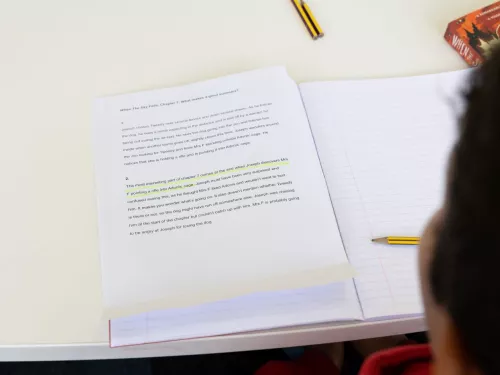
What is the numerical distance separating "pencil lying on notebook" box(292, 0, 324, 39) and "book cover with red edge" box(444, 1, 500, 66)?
0.57 feet

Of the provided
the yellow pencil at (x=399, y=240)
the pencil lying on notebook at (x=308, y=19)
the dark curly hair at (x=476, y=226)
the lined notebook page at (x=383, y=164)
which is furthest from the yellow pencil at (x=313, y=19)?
the dark curly hair at (x=476, y=226)

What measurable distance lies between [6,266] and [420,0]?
64 centimetres

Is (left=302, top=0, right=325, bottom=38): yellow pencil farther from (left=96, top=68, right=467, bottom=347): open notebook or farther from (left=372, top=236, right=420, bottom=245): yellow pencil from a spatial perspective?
(left=372, top=236, right=420, bottom=245): yellow pencil

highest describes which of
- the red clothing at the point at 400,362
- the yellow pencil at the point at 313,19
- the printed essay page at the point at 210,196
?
the yellow pencil at the point at 313,19

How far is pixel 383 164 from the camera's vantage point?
60cm

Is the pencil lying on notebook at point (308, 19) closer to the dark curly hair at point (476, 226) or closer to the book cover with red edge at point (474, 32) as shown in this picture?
the book cover with red edge at point (474, 32)

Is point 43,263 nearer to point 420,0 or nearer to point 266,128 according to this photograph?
point 266,128

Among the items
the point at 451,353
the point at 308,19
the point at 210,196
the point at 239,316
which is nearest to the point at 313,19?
the point at 308,19

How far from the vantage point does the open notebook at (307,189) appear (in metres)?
0.49

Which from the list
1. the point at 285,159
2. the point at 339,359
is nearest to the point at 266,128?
the point at 285,159

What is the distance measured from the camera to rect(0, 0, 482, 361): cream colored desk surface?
50 cm

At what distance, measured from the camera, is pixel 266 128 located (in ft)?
1.98

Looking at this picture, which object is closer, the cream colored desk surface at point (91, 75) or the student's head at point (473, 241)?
the student's head at point (473, 241)

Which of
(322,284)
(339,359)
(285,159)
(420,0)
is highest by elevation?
(420,0)
